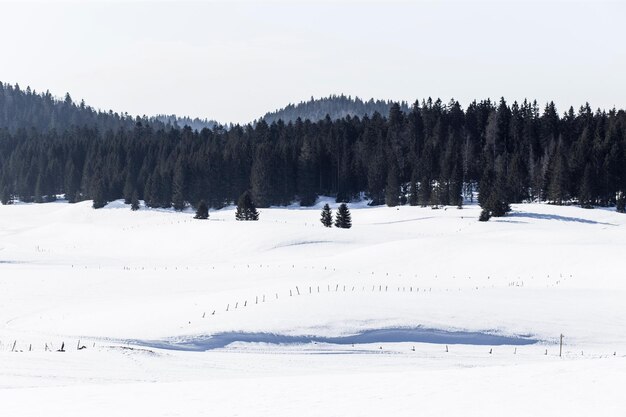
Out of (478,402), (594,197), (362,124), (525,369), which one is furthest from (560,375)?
(362,124)

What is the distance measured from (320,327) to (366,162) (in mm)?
89646

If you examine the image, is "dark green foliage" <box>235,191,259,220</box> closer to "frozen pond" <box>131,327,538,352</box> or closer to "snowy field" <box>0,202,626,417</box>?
"snowy field" <box>0,202,626,417</box>

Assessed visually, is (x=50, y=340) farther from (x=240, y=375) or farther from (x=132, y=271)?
(x=132, y=271)

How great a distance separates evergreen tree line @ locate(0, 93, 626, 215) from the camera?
90.6 m

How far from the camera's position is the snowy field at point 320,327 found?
13.2 m

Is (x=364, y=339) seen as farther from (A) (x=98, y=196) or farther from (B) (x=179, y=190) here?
(A) (x=98, y=196)

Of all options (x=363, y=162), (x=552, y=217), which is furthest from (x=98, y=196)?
(x=552, y=217)

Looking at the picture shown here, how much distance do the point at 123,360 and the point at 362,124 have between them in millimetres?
120752

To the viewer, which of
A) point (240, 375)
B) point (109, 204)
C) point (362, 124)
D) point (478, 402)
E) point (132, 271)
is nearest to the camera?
point (478, 402)

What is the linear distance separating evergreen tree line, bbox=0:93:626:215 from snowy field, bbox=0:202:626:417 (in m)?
34.7

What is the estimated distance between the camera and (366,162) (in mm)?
112438

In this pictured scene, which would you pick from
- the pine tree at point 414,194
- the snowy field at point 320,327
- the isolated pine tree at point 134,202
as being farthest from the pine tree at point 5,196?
the pine tree at point 414,194

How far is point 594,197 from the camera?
286ft

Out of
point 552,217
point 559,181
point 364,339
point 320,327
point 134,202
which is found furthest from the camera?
point 134,202
